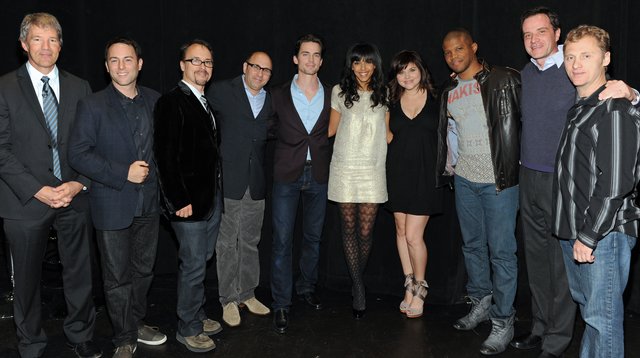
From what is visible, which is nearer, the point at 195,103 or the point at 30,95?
the point at 30,95

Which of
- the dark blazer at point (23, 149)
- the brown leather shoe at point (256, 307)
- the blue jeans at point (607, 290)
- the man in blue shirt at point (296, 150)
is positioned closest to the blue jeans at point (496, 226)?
the blue jeans at point (607, 290)

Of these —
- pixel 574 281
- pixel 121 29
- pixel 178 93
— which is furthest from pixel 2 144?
pixel 574 281

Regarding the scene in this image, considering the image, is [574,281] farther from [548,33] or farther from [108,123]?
[108,123]

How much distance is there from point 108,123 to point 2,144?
54 centimetres

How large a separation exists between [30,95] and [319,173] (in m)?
1.77

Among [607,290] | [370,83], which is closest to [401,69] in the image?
[370,83]

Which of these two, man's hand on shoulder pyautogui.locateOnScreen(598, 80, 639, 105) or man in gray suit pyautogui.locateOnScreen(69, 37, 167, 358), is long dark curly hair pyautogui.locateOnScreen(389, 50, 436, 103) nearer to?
man's hand on shoulder pyautogui.locateOnScreen(598, 80, 639, 105)

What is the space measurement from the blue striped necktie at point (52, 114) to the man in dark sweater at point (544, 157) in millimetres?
2567

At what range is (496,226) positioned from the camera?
3.49 m

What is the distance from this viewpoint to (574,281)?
2.74 meters

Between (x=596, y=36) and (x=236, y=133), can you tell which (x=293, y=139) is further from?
(x=596, y=36)

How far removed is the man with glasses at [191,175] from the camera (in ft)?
10.4

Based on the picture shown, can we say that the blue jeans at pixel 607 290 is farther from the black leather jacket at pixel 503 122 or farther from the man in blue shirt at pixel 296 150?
the man in blue shirt at pixel 296 150

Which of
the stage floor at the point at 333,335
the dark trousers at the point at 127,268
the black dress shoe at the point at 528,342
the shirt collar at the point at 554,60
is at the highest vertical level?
the shirt collar at the point at 554,60
